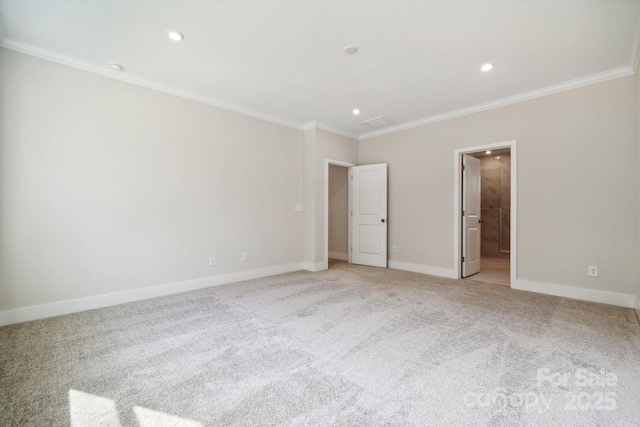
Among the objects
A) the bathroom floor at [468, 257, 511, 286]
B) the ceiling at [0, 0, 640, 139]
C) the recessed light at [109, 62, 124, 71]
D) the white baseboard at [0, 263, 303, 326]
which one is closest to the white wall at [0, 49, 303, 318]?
the white baseboard at [0, 263, 303, 326]

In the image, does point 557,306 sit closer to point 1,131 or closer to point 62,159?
point 62,159

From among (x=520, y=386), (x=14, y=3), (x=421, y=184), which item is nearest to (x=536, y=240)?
(x=421, y=184)

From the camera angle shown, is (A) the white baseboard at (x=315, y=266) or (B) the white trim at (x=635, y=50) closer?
(B) the white trim at (x=635, y=50)

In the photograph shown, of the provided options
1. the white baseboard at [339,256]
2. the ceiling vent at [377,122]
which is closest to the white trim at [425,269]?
the white baseboard at [339,256]

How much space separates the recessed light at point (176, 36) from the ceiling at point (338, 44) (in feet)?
0.14

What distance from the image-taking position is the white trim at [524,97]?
3.20 m

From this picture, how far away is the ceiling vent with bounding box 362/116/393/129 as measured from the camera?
Result: 15.8 ft

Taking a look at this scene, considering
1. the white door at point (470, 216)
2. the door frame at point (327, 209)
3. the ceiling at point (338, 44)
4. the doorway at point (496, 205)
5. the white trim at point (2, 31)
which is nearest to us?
the ceiling at point (338, 44)

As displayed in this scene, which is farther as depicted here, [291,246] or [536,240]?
[291,246]

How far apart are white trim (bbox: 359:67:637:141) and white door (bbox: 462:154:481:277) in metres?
0.74

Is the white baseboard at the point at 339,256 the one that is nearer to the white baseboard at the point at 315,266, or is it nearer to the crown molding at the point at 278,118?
the white baseboard at the point at 315,266

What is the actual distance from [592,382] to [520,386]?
0.48m

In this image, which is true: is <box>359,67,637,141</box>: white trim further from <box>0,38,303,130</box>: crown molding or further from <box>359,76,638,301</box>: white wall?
<box>0,38,303,130</box>: crown molding

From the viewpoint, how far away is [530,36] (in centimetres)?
253
